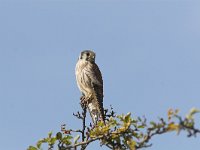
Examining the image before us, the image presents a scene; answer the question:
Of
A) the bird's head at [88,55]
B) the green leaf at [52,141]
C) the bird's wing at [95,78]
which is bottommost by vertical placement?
the green leaf at [52,141]

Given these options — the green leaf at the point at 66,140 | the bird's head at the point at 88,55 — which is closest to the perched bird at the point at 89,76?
the bird's head at the point at 88,55

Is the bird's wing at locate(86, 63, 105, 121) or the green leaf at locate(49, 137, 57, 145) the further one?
the bird's wing at locate(86, 63, 105, 121)

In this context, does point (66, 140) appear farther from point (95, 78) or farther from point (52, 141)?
point (95, 78)

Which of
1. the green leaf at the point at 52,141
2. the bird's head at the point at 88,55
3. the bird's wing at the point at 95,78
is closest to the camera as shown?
the green leaf at the point at 52,141

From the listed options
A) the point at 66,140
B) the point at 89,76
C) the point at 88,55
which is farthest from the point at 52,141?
the point at 88,55

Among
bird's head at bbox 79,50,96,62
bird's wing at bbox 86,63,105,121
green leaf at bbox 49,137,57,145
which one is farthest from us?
bird's head at bbox 79,50,96,62

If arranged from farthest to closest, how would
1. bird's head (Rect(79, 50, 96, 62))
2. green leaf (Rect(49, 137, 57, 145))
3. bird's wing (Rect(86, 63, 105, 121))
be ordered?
bird's head (Rect(79, 50, 96, 62))
bird's wing (Rect(86, 63, 105, 121))
green leaf (Rect(49, 137, 57, 145))

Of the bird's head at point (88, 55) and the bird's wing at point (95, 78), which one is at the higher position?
the bird's head at point (88, 55)

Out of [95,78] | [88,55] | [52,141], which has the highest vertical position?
[88,55]

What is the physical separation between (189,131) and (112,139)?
75.7 inches

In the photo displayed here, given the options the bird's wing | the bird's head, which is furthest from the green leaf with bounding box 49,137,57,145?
the bird's head

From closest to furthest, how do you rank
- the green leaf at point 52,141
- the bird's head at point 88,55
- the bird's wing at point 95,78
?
the green leaf at point 52,141
the bird's wing at point 95,78
the bird's head at point 88,55

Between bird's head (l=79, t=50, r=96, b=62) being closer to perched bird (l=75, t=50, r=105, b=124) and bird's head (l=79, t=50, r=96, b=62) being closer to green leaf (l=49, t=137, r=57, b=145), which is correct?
perched bird (l=75, t=50, r=105, b=124)

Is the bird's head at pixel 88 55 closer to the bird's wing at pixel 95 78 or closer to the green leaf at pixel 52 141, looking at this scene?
the bird's wing at pixel 95 78
